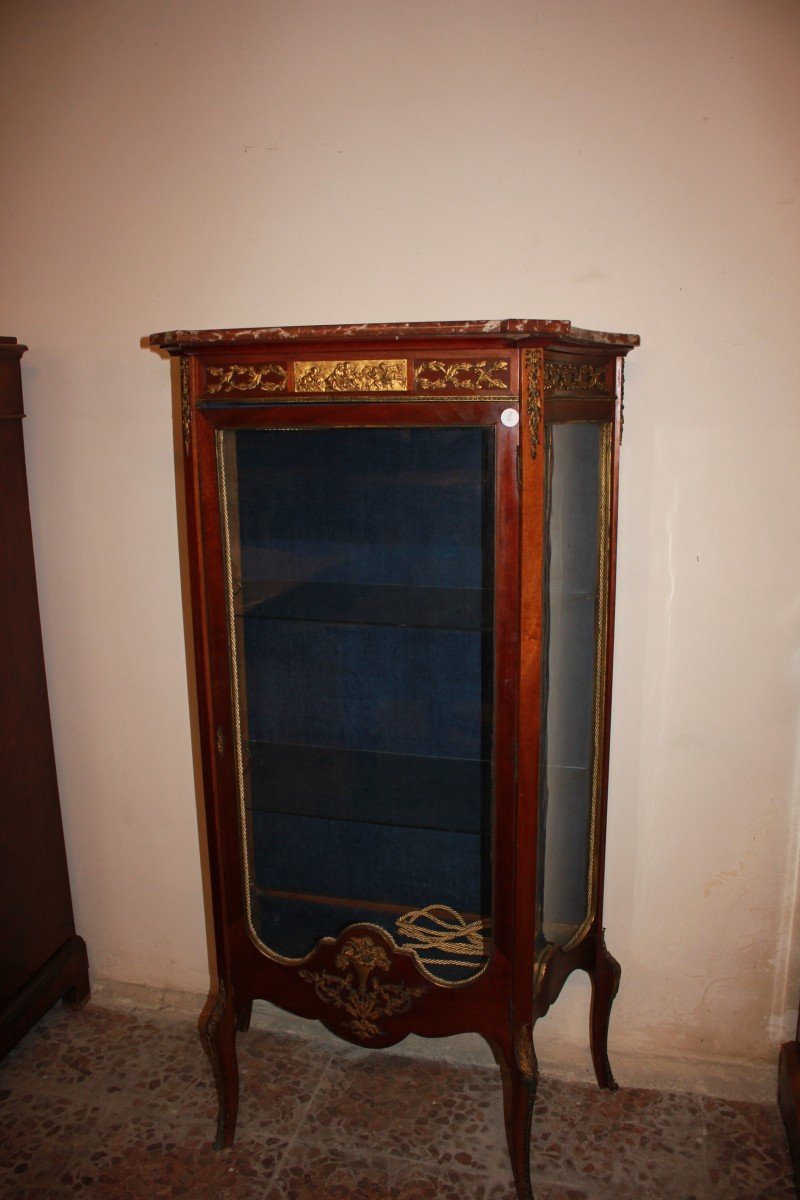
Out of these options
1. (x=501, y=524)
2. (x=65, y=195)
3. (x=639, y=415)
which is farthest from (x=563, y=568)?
(x=65, y=195)

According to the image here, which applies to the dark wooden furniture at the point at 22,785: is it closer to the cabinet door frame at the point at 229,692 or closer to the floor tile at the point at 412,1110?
the cabinet door frame at the point at 229,692

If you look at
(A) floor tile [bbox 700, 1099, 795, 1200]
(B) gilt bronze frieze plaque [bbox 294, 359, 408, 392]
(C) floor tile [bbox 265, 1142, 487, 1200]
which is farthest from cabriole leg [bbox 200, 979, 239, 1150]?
Result: (B) gilt bronze frieze plaque [bbox 294, 359, 408, 392]

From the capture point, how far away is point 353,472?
5.29 feet

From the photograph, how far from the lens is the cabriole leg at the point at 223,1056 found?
1702 millimetres

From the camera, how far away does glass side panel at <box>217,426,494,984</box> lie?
1576mm

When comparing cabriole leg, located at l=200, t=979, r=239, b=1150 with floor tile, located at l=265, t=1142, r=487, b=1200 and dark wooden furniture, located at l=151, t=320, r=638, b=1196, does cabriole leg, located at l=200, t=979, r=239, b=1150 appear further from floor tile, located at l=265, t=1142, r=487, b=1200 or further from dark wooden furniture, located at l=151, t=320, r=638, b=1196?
floor tile, located at l=265, t=1142, r=487, b=1200

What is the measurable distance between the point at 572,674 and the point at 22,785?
1.27 meters

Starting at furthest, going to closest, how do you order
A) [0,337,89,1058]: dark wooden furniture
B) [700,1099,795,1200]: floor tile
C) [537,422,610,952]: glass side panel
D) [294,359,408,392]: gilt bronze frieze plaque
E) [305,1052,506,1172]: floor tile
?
[0,337,89,1058]: dark wooden furniture → [305,1052,506,1172]: floor tile → [700,1099,795,1200]: floor tile → [537,422,610,952]: glass side panel → [294,359,408,392]: gilt bronze frieze plaque

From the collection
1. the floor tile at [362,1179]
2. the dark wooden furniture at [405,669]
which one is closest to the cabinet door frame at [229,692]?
the dark wooden furniture at [405,669]

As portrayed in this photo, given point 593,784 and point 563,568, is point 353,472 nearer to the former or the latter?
point 563,568

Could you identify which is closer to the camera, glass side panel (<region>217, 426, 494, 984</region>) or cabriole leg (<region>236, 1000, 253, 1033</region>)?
glass side panel (<region>217, 426, 494, 984</region>)

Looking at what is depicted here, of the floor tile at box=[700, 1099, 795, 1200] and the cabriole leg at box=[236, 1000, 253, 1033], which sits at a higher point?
the cabriole leg at box=[236, 1000, 253, 1033]

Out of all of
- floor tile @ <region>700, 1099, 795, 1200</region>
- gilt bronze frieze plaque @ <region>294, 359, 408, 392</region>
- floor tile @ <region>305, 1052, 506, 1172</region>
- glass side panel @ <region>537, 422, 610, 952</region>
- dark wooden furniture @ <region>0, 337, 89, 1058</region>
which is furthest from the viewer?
dark wooden furniture @ <region>0, 337, 89, 1058</region>

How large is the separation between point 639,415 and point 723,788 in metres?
0.78
